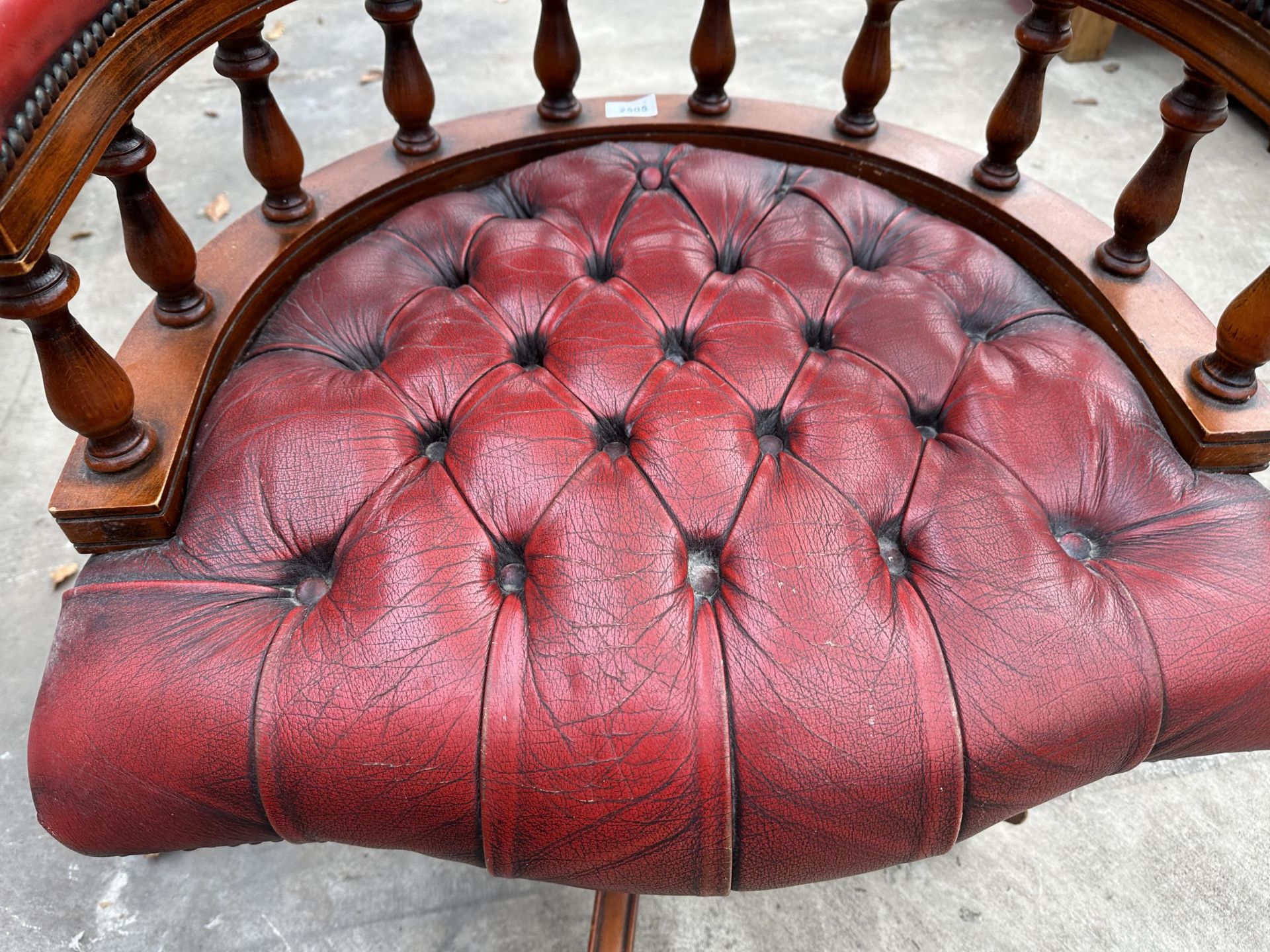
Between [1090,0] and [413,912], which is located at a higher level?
[1090,0]

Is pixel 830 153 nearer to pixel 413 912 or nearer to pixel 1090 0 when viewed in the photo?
pixel 1090 0

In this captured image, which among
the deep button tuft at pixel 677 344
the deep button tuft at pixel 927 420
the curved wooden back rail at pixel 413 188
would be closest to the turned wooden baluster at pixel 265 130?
the curved wooden back rail at pixel 413 188

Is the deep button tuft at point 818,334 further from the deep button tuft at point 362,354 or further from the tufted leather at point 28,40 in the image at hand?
the tufted leather at point 28,40

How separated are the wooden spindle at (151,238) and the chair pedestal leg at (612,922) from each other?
66 centimetres

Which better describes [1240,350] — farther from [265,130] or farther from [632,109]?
[265,130]

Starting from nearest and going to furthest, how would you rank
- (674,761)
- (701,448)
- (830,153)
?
(674,761) → (701,448) → (830,153)

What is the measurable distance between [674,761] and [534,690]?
102 millimetres

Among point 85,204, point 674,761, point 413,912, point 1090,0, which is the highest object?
point 1090,0

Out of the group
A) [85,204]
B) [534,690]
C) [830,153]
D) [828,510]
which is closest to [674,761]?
[534,690]

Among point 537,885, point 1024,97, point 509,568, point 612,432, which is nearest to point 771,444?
point 612,432

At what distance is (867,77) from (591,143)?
31cm

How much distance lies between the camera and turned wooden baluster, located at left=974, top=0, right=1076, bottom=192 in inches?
33.5

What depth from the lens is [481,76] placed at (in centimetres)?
225

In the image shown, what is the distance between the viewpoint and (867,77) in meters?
0.99
